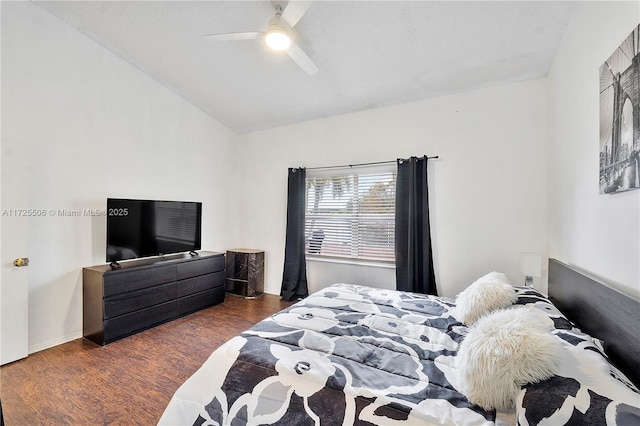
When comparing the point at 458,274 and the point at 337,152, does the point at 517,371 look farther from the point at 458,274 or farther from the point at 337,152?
the point at 337,152

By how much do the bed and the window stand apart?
1878 millimetres

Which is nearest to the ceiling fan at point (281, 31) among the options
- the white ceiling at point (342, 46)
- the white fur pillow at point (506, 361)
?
the white ceiling at point (342, 46)

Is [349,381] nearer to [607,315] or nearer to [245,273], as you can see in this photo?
[607,315]

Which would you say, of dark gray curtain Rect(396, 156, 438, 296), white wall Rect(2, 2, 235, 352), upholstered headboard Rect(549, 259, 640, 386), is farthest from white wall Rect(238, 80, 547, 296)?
white wall Rect(2, 2, 235, 352)

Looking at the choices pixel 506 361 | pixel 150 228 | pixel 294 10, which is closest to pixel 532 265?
pixel 506 361

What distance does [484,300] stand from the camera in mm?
1752

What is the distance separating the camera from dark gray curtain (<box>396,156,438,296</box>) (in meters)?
3.19

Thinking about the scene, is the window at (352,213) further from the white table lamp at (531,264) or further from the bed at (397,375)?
the bed at (397,375)

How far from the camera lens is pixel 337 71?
9.79 feet

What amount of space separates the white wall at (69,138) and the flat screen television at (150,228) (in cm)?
29

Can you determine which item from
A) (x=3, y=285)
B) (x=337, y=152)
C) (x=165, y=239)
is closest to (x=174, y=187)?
(x=165, y=239)

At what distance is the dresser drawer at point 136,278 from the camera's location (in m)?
2.68

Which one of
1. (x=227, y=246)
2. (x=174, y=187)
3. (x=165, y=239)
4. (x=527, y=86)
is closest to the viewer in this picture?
(x=527, y=86)

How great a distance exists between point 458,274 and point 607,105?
214 cm
